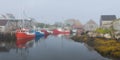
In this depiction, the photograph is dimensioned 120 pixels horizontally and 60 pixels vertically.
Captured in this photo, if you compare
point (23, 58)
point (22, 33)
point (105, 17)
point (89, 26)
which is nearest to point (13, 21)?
point (22, 33)

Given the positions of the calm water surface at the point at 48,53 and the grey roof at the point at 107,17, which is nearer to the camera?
the calm water surface at the point at 48,53

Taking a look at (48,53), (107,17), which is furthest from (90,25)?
(48,53)

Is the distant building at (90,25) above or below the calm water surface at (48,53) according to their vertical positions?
above

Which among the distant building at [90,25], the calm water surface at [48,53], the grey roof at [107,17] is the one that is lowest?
the calm water surface at [48,53]

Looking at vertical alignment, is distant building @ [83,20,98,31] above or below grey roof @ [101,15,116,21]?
below

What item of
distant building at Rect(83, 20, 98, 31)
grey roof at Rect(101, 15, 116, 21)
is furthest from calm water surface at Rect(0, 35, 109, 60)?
distant building at Rect(83, 20, 98, 31)

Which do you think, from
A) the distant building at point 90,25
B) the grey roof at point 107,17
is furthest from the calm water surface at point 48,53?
the distant building at point 90,25

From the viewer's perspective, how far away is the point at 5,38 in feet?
200

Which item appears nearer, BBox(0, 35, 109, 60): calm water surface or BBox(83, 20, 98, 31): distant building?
BBox(0, 35, 109, 60): calm water surface

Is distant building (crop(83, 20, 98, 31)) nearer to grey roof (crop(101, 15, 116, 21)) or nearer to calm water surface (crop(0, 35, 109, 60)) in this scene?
grey roof (crop(101, 15, 116, 21))

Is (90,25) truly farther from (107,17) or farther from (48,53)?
(48,53)

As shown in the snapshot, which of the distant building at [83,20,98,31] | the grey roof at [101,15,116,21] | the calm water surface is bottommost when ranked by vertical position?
the calm water surface

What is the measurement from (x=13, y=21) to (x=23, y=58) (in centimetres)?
6279

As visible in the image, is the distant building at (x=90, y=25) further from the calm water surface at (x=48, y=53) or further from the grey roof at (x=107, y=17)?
the calm water surface at (x=48, y=53)
